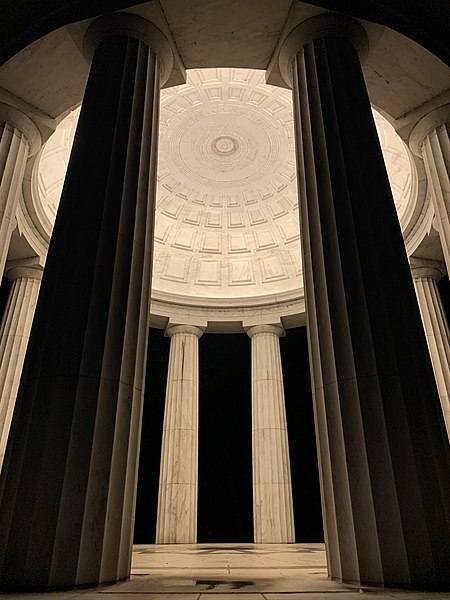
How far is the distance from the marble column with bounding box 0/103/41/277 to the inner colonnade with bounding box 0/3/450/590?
6755 millimetres

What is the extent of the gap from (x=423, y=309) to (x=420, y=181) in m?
12.0

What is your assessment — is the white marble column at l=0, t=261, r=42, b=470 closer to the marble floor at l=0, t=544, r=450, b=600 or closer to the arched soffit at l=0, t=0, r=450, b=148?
the arched soffit at l=0, t=0, r=450, b=148

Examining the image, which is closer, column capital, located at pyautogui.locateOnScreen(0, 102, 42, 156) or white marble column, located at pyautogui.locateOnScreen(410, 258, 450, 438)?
column capital, located at pyautogui.locateOnScreen(0, 102, 42, 156)

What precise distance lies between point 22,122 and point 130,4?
1058 centimetres

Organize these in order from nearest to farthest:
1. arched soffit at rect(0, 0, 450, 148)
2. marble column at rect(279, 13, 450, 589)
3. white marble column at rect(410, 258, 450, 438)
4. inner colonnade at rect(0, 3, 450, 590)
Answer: inner colonnade at rect(0, 3, 450, 590) → marble column at rect(279, 13, 450, 589) → arched soffit at rect(0, 0, 450, 148) → white marble column at rect(410, 258, 450, 438)

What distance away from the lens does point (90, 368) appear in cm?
1502

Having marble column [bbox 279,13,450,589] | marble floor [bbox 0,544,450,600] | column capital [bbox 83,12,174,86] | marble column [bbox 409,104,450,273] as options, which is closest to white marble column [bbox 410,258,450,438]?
marble column [bbox 409,104,450,273]

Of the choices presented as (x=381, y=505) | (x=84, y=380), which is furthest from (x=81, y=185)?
(x=381, y=505)

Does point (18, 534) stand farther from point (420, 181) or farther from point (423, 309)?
point (423, 309)

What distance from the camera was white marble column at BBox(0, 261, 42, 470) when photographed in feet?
119

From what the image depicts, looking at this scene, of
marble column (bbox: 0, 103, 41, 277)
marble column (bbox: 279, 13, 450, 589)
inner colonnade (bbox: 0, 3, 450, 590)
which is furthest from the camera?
marble column (bbox: 0, 103, 41, 277)

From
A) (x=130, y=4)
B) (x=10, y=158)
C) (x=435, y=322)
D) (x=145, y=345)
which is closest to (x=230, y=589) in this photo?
(x=145, y=345)

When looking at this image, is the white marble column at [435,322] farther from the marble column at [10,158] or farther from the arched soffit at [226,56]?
the marble column at [10,158]

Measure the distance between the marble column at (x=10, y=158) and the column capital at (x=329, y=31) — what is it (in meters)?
16.1
